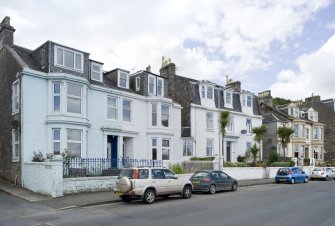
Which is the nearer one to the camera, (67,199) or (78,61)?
(67,199)

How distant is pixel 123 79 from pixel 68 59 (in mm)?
6190

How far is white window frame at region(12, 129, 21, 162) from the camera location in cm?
2294

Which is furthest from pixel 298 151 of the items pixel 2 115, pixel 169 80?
pixel 2 115

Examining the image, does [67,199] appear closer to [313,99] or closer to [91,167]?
[91,167]

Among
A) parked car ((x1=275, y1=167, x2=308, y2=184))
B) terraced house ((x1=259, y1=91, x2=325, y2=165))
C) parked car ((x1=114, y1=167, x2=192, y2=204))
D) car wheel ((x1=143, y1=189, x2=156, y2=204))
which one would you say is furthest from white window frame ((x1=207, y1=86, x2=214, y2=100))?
car wheel ((x1=143, y1=189, x2=156, y2=204))

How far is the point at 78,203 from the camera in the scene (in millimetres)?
16188

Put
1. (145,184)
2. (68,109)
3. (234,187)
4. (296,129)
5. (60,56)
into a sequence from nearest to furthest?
(145,184) < (234,187) < (68,109) < (60,56) < (296,129)

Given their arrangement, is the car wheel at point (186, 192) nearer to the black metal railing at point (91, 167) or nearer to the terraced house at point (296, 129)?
the black metal railing at point (91, 167)

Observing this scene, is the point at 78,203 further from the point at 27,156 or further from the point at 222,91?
the point at 222,91

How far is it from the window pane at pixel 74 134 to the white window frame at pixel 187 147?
516 inches

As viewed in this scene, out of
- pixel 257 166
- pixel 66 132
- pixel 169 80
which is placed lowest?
pixel 257 166

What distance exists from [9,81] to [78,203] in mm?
12715

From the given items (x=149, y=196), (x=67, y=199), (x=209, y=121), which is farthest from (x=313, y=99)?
(x=67, y=199)

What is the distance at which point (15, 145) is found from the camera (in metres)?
23.6
